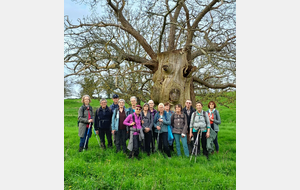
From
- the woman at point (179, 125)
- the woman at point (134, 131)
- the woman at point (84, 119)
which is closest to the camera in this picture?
the woman at point (134, 131)

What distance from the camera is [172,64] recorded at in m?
8.34

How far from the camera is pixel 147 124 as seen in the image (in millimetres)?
6371

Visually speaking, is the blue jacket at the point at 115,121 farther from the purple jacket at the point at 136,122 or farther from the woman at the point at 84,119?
the woman at the point at 84,119

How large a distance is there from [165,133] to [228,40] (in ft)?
15.8

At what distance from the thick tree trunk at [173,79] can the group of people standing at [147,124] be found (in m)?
1.29

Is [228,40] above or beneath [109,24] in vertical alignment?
beneath

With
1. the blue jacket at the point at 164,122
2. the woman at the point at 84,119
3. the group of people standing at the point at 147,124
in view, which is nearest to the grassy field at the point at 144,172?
the group of people standing at the point at 147,124

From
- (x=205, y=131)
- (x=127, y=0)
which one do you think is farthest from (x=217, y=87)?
(x=127, y=0)

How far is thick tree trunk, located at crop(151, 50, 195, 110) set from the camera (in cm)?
814

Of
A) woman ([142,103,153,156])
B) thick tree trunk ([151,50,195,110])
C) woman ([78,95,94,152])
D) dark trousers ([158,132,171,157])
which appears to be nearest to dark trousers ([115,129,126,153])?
woman ([142,103,153,156])

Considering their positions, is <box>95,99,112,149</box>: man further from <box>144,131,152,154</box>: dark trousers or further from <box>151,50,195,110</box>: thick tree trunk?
<box>151,50,195,110</box>: thick tree trunk

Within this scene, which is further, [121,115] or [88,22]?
[88,22]

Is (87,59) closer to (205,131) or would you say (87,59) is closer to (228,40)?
(205,131)

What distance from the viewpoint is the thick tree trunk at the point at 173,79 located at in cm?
814
